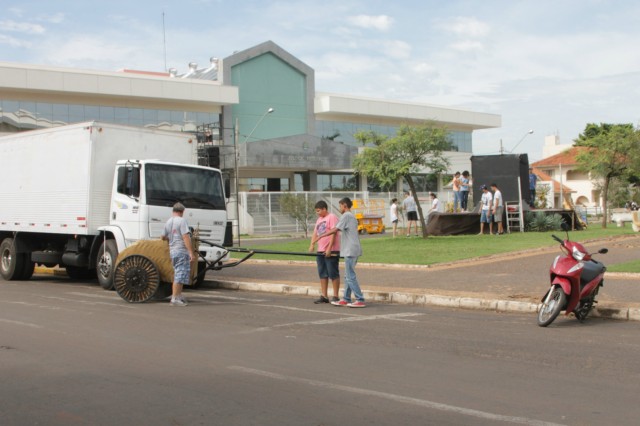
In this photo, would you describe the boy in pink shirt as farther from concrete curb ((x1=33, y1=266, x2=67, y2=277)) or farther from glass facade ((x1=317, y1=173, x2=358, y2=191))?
glass facade ((x1=317, y1=173, x2=358, y2=191))

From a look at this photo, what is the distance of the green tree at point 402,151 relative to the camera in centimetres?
2320

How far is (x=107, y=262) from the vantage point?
1509 centimetres

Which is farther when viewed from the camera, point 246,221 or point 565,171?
point 565,171

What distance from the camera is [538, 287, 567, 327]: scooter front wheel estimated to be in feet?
31.2

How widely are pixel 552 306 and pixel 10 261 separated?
1358 centimetres

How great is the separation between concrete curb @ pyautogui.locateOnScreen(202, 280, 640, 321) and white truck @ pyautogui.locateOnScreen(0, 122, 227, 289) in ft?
6.20

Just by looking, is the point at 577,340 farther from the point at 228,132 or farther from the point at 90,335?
the point at 228,132

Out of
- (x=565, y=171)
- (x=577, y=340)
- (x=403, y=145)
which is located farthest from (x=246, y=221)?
(x=565, y=171)

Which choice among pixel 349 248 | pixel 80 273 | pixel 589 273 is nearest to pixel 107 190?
pixel 80 273

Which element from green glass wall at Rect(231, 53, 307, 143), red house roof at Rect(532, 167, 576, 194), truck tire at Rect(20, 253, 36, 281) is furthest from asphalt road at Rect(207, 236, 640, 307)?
red house roof at Rect(532, 167, 576, 194)

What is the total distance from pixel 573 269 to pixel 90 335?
6316 millimetres

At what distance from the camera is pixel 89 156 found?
598 inches

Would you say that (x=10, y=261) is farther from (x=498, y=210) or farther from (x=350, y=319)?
(x=498, y=210)

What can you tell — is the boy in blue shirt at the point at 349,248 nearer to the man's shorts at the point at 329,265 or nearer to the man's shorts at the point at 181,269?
the man's shorts at the point at 329,265
